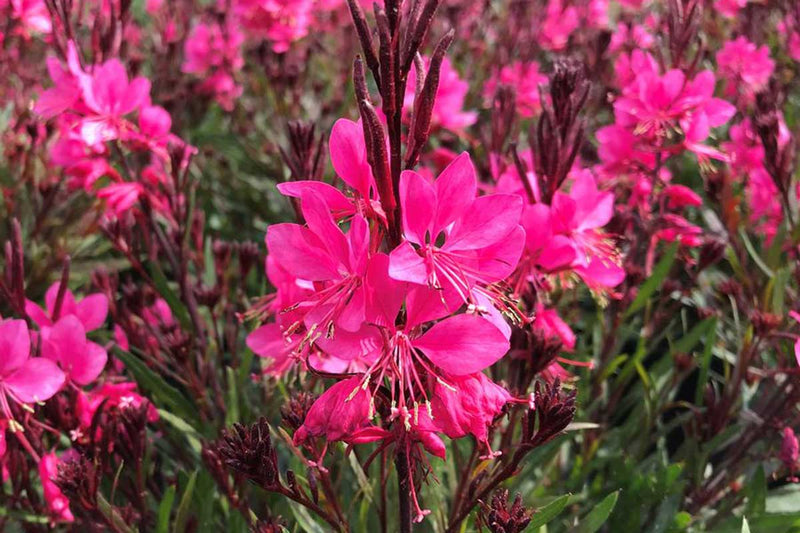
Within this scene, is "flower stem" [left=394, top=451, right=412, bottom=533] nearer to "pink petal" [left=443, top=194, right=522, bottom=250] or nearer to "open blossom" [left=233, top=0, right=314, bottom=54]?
"pink petal" [left=443, top=194, right=522, bottom=250]

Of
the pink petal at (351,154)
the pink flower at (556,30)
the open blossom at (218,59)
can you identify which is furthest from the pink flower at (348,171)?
the pink flower at (556,30)

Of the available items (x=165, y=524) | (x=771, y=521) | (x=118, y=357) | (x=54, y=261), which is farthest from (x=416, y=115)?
(x=54, y=261)

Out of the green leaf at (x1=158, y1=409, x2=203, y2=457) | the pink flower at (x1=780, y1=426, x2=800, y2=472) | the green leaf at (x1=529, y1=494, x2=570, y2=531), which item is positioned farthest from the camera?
the green leaf at (x1=158, y1=409, x2=203, y2=457)

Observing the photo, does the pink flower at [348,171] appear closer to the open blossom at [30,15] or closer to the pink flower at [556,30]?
the open blossom at [30,15]

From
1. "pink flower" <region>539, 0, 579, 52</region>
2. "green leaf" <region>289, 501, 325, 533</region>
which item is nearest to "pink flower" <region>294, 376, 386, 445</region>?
"green leaf" <region>289, 501, 325, 533</region>

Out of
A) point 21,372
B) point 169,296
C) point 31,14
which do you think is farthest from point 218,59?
point 21,372

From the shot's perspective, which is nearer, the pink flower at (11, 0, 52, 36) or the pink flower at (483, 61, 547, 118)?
the pink flower at (11, 0, 52, 36)

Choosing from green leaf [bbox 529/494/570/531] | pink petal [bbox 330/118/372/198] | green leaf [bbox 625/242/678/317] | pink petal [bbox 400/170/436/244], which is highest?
pink petal [bbox 330/118/372/198]
